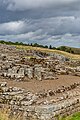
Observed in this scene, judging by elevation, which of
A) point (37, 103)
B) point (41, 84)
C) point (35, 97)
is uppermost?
point (41, 84)

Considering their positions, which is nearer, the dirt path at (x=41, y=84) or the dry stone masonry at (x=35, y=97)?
the dry stone masonry at (x=35, y=97)

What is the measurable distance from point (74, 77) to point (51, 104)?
31.8 ft

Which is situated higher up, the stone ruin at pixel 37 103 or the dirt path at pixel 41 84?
the dirt path at pixel 41 84

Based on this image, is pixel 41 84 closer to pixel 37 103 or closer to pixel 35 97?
pixel 35 97

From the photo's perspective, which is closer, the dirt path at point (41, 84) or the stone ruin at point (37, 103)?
the stone ruin at point (37, 103)

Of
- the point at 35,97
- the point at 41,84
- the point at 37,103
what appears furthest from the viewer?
the point at 41,84

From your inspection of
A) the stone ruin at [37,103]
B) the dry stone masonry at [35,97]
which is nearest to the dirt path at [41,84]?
the dry stone masonry at [35,97]

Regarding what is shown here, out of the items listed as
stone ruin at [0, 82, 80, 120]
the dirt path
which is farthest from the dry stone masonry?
the dirt path

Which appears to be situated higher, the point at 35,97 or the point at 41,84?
the point at 41,84

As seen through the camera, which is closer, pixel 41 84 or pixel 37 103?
pixel 37 103

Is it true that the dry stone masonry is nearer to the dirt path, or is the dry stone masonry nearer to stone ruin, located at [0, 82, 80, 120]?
stone ruin, located at [0, 82, 80, 120]

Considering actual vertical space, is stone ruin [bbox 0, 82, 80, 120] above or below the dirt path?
below

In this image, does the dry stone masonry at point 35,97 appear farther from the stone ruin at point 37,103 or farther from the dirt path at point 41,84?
the dirt path at point 41,84

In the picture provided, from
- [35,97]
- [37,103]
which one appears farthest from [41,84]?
[37,103]
